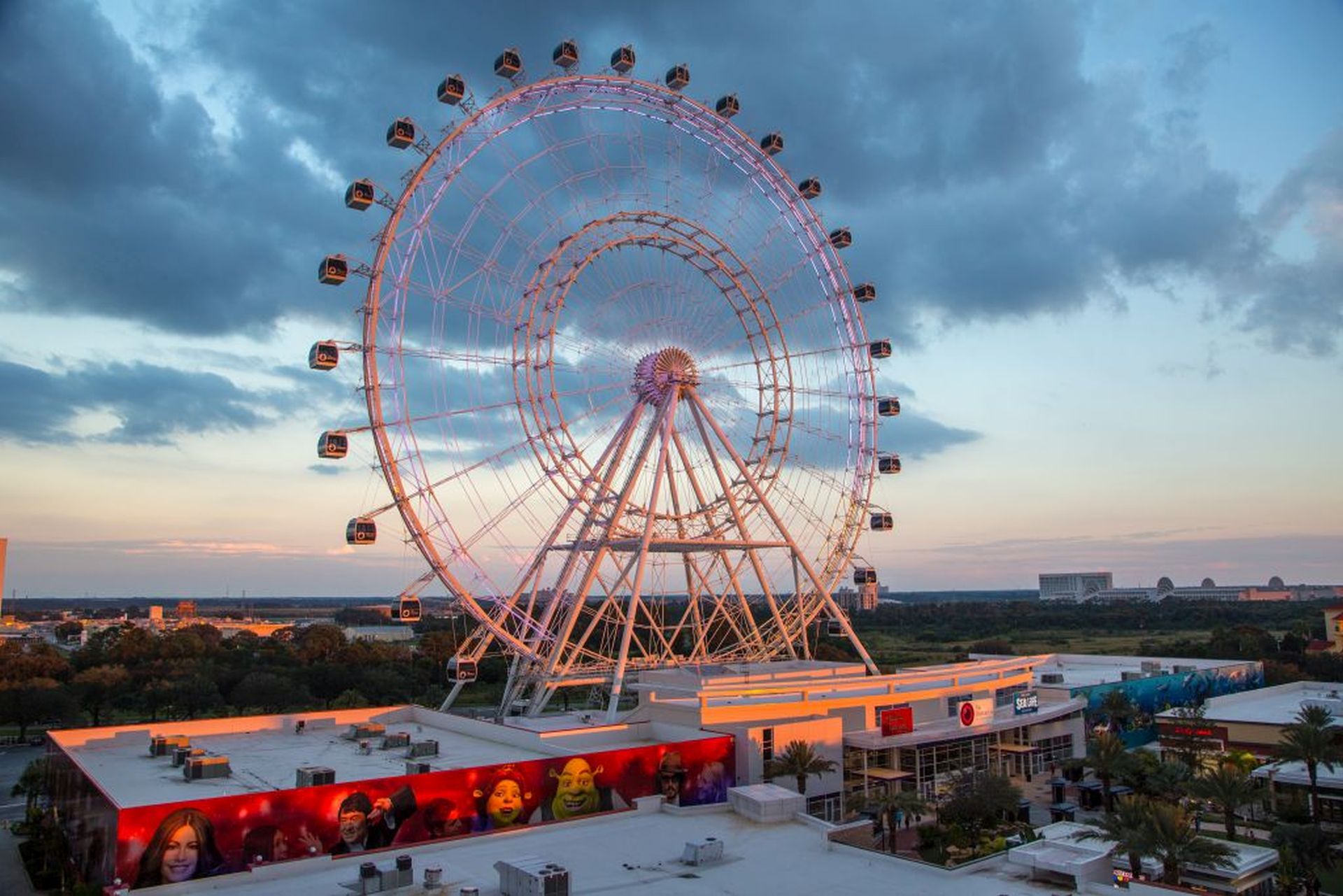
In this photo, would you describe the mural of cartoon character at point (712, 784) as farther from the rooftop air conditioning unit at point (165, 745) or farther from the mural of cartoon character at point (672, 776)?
the rooftop air conditioning unit at point (165, 745)

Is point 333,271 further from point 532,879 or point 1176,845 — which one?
point 1176,845

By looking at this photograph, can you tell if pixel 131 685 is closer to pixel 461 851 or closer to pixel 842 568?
pixel 842 568

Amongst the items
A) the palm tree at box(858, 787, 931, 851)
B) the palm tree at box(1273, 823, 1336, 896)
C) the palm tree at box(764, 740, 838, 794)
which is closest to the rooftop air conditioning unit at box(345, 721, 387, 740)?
the palm tree at box(764, 740, 838, 794)

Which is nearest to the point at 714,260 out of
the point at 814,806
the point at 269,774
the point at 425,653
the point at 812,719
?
the point at 812,719

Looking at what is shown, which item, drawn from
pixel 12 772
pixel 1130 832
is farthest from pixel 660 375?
pixel 12 772

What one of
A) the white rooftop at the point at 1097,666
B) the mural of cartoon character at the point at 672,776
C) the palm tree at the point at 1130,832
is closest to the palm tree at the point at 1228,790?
the palm tree at the point at 1130,832

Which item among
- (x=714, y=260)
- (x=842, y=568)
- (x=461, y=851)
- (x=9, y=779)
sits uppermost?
(x=714, y=260)
